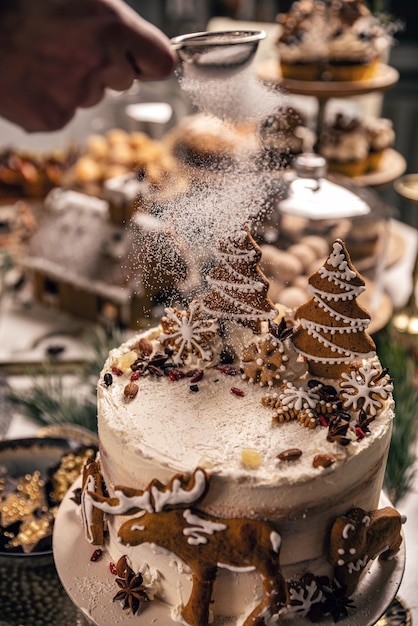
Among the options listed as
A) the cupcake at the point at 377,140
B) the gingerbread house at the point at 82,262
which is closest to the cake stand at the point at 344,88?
the cupcake at the point at 377,140

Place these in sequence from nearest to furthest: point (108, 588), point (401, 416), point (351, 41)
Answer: point (108, 588), point (401, 416), point (351, 41)

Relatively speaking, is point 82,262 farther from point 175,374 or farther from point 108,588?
point 108,588

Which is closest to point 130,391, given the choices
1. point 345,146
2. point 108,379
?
point 108,379

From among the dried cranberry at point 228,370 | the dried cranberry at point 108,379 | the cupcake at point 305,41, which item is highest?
the cupcake at point 305,41

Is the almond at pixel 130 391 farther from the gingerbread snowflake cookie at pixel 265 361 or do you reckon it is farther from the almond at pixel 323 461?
the almond at pixel 323 461

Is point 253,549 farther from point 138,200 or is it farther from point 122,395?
point 138,200

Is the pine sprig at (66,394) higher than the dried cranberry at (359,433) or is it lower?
lower

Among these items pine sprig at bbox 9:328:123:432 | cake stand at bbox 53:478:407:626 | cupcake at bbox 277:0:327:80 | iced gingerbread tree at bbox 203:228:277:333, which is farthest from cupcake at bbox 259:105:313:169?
cupcake at bbox 277:0:327:80
